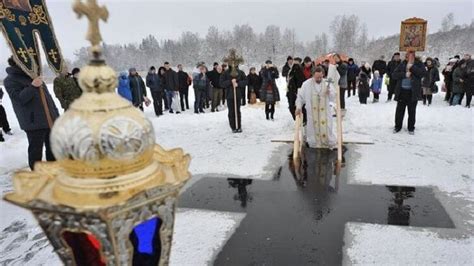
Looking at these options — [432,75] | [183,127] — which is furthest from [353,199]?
[432,75]

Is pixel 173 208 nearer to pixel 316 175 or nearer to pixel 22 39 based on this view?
pixel 22 39

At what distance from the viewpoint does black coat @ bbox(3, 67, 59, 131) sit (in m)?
5.01

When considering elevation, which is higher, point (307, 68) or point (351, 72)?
point (307, 68)

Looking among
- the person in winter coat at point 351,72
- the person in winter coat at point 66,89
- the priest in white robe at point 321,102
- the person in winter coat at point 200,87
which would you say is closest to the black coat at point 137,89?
the person in winter coat at point 200,87

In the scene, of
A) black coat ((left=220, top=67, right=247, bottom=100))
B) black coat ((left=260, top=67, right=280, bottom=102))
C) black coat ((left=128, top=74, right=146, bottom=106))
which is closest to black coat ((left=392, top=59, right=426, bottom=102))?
black coat ((left=260, top=67, right=280, bottom=102))

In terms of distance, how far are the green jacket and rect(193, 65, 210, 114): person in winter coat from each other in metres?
5.88

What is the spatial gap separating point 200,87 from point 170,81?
1.14 m

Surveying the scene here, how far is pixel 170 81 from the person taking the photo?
13.2 meters

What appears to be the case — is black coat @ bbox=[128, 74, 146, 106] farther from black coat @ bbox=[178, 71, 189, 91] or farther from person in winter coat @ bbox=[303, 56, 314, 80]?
person in winter coat @ bbox=[303, 56, 314, 80]

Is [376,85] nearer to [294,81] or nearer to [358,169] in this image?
[294,81]

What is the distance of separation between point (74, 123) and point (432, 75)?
44.5 ft

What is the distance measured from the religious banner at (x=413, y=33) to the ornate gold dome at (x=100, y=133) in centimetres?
1186

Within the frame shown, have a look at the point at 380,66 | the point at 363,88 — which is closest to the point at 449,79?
the point at 363,88

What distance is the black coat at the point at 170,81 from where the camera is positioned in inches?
521
